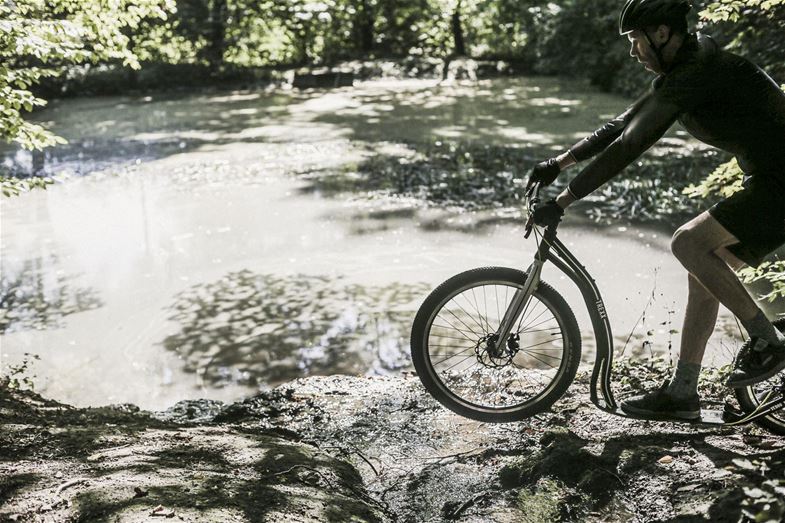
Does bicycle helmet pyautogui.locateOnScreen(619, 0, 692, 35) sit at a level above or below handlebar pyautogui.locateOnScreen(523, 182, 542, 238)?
above

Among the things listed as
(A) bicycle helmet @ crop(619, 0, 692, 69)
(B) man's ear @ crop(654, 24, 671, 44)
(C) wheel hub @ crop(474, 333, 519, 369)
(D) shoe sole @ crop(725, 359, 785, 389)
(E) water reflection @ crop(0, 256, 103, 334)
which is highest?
(A) bicycle helmet @ crop(619, 0, 692, 69)

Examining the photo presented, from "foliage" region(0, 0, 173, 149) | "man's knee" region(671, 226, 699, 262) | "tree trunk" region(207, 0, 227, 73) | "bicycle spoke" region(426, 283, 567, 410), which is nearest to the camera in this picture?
"man's knee" region(671, 226, 699, 262)

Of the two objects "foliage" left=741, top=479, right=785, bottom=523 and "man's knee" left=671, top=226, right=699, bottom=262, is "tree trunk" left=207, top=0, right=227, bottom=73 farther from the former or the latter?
"foliage" left=741, top=479, right=785, bottom=523

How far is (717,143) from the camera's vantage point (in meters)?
3.37

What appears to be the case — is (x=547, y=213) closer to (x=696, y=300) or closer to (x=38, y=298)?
(x=696, y=300)

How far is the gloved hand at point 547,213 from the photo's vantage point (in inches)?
141

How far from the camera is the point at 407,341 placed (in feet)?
21.2

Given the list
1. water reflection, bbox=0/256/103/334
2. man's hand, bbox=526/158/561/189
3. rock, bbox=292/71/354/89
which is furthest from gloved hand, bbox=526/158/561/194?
rock, bbox=292/71/354/89

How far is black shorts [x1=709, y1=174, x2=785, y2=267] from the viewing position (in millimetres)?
3299

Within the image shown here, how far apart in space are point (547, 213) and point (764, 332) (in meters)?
1.12

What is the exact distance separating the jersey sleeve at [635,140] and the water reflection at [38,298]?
17.7ft

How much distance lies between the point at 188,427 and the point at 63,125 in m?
16.8

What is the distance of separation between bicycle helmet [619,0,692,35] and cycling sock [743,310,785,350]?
4.58ft

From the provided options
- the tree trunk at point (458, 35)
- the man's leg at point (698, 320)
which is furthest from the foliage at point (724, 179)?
the tree trunk at point (458, 35)
